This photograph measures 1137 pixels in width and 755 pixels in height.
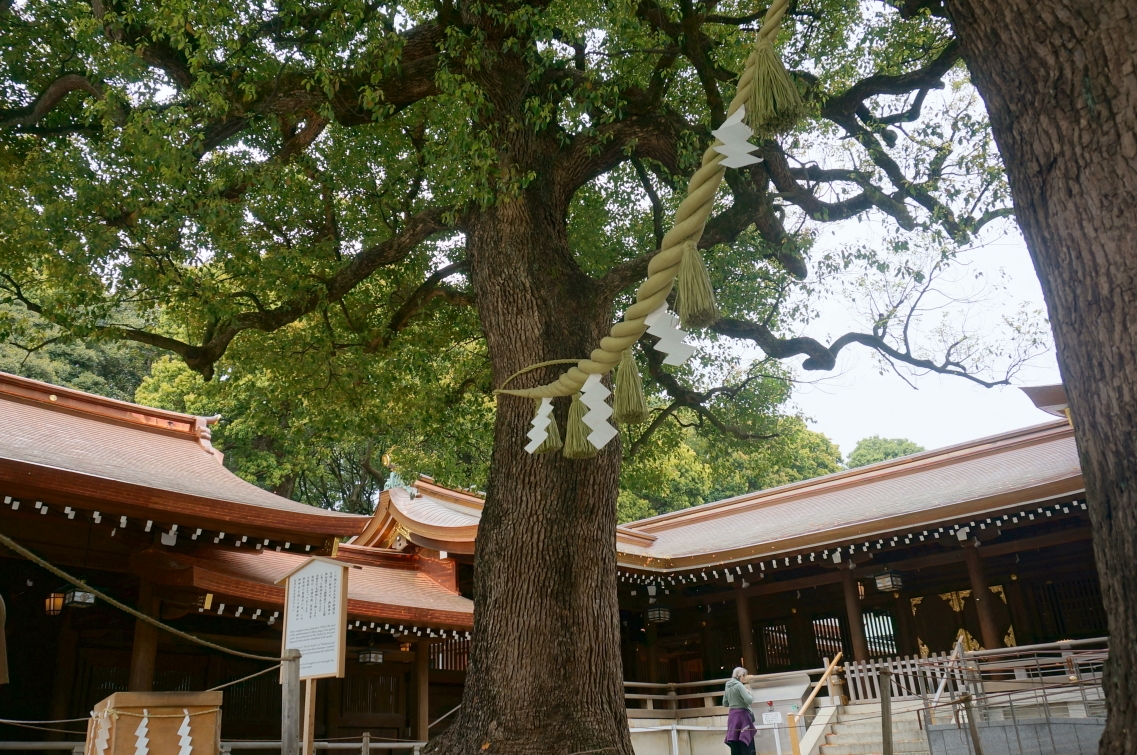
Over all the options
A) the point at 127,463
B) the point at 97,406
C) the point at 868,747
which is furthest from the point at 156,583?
the point at 868,747

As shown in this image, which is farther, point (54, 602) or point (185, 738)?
point (54, 602)

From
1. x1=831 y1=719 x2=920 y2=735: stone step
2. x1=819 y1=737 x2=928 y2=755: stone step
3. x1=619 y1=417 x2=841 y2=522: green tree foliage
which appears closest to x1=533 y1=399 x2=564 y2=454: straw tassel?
x1=619 y1=417 x2=841 y2=522: green tree foliage

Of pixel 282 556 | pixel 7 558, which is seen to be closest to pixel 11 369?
pixel 282 556

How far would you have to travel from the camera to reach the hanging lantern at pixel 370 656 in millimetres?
9664

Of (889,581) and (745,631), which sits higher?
(889,581)

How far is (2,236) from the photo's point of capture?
705 centimetres

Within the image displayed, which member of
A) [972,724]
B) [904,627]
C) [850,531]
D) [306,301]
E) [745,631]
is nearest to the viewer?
[972,724]

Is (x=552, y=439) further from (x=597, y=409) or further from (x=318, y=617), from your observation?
(x=318, y=617)

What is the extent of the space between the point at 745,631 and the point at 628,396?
10.2m

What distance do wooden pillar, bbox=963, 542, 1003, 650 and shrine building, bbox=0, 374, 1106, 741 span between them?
30mm

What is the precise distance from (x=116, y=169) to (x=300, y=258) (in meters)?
1.66

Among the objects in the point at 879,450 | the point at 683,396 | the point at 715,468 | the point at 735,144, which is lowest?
the point at 735,144

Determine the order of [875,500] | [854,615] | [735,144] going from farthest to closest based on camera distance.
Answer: [875,500] < [854,615] < [735,144]

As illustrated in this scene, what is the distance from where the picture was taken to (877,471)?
15.8 m
